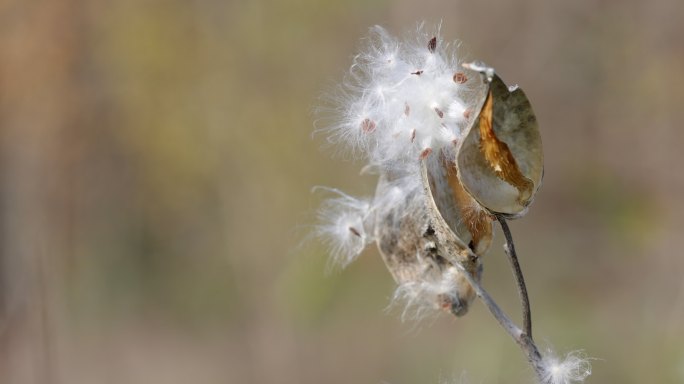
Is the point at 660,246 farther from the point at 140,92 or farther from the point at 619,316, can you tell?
the point at 140,92

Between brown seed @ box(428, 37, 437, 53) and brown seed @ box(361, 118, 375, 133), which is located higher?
brown seed @ box(428, 37, 437, 53)

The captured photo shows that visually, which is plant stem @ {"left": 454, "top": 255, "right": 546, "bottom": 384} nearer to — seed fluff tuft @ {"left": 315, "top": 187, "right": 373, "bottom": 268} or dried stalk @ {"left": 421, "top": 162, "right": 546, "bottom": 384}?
dried stalk @ {"left": 421, "top": 162, "right": 546, "bottom": 384}

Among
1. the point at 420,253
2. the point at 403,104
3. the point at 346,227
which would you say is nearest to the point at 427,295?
the point at 420,253

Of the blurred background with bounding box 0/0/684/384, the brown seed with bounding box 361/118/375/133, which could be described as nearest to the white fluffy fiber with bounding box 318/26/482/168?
the brown seed with bounding box 361/118/375/133

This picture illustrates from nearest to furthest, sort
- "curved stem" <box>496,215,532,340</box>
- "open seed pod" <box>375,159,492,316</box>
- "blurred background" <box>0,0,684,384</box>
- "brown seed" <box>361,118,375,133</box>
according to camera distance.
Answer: "curved stem" <box>496,215,532,340</box>
"open seed pod" <box>375,159,492,316</box>
"brown seed" <box>361,118,375,133</box>
"blurred background" <box>0,0,684,384</box>

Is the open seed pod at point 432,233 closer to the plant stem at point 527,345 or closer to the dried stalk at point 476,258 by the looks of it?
the dried stalk at point 476,258

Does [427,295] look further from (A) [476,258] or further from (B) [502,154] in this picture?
(B) [502,154]
